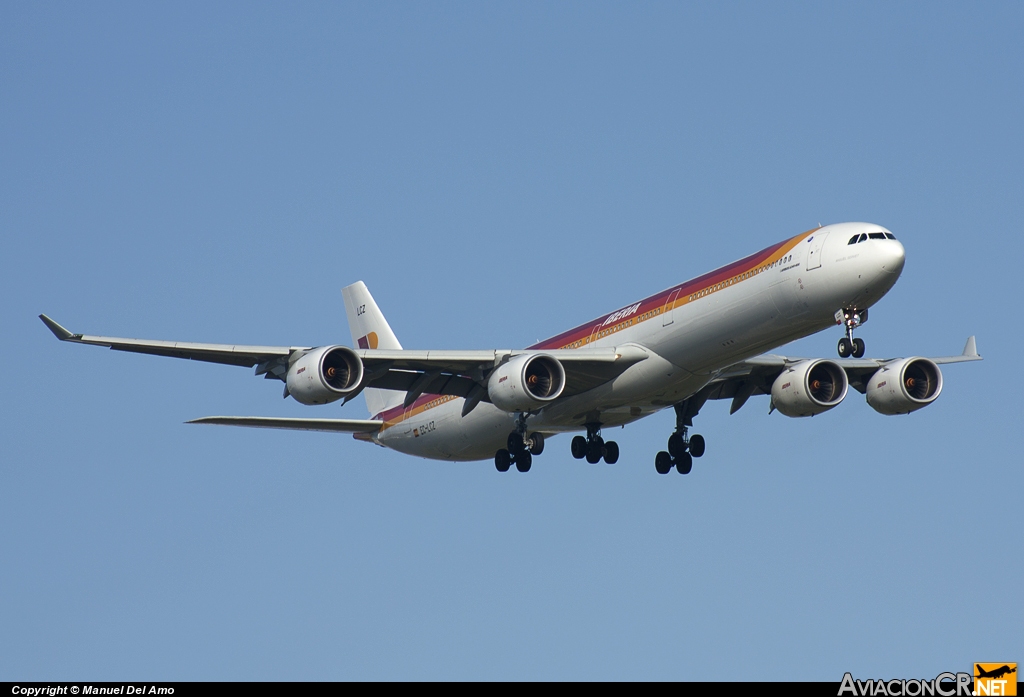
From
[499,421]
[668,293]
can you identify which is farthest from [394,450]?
[668,293]

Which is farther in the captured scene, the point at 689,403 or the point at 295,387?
the point at 689,403

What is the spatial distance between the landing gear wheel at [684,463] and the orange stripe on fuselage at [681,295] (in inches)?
247

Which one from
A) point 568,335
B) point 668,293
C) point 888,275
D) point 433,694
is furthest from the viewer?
point 568,335

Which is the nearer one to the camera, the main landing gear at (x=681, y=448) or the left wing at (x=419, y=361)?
the left wing at (x=419, y=361)

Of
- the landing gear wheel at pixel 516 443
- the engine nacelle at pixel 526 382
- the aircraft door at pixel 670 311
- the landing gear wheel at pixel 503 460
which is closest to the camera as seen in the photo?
the aircraft door at pixel 670 311

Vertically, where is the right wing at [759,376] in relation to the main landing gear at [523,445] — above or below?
above

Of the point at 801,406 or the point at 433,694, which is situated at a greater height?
the point at 801,406

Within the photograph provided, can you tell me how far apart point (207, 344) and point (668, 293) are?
13.9 metres

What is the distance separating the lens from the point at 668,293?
44.5 m

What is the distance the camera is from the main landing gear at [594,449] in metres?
49.6

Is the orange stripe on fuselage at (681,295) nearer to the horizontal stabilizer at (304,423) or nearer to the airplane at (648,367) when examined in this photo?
the airplane at (648,367)

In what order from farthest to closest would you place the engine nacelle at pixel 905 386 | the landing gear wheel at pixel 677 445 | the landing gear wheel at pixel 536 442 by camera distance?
the landing gear wheel at pixel 677 445 < the engine nacelle at pixel 905 386 < the landing gear wheel at pixel 536 442

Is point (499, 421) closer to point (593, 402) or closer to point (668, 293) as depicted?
point (593, 402)

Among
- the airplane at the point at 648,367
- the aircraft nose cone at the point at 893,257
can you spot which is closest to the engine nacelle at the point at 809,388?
the airplane at the point at 648,367
